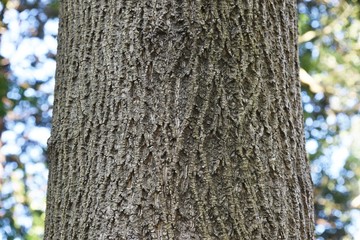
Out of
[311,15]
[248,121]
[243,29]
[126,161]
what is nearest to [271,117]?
[248,121]

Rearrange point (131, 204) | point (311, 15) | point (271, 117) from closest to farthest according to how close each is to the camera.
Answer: point (131, 204) < point (271, 117) < point (311, 15)

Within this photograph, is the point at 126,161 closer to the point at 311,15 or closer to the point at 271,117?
the point at 271,117

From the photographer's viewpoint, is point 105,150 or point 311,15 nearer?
point 105,150

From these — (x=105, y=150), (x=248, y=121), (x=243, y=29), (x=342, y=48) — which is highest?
(x=342, y=48)

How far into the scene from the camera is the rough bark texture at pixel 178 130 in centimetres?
130

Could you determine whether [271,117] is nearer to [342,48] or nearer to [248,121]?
[248,121]

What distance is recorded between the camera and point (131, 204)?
1.29 metres

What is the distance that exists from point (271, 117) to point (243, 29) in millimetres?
202

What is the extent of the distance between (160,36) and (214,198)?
A: 361 millimetres

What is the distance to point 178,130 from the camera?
1.33 metres

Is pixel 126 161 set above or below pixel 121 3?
below

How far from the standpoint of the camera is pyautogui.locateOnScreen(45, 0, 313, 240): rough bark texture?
1299 mm

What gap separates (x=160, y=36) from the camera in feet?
4.54

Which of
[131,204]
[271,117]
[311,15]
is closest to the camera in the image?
[131,204]
